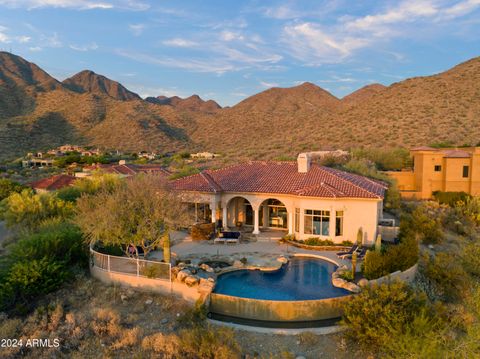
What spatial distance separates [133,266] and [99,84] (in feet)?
507

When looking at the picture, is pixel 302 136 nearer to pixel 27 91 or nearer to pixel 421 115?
pixel 421 115

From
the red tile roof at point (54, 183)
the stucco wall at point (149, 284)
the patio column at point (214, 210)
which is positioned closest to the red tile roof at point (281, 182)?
the patio column at point (214, 210)

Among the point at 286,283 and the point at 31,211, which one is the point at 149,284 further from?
the point at 31,211

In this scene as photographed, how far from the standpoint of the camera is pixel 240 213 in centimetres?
2642

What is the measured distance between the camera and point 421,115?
62188 mm

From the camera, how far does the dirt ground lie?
12328 millimetres

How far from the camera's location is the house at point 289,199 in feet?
70.3

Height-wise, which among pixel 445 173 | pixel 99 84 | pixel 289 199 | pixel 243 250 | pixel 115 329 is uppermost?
pixel 99 84

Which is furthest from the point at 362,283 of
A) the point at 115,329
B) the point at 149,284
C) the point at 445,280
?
the point at 115,329

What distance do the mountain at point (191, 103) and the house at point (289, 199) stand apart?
127 metres

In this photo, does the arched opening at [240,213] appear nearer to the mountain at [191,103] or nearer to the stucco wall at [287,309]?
the stucco wall at [287,309]

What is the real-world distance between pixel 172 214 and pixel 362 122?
56517mm

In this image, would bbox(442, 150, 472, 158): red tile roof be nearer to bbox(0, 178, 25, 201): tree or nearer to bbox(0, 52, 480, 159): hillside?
bbox(0, 52, 480, 159): hillside

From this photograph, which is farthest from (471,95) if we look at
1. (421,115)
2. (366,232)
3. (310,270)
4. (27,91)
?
(27,91)
